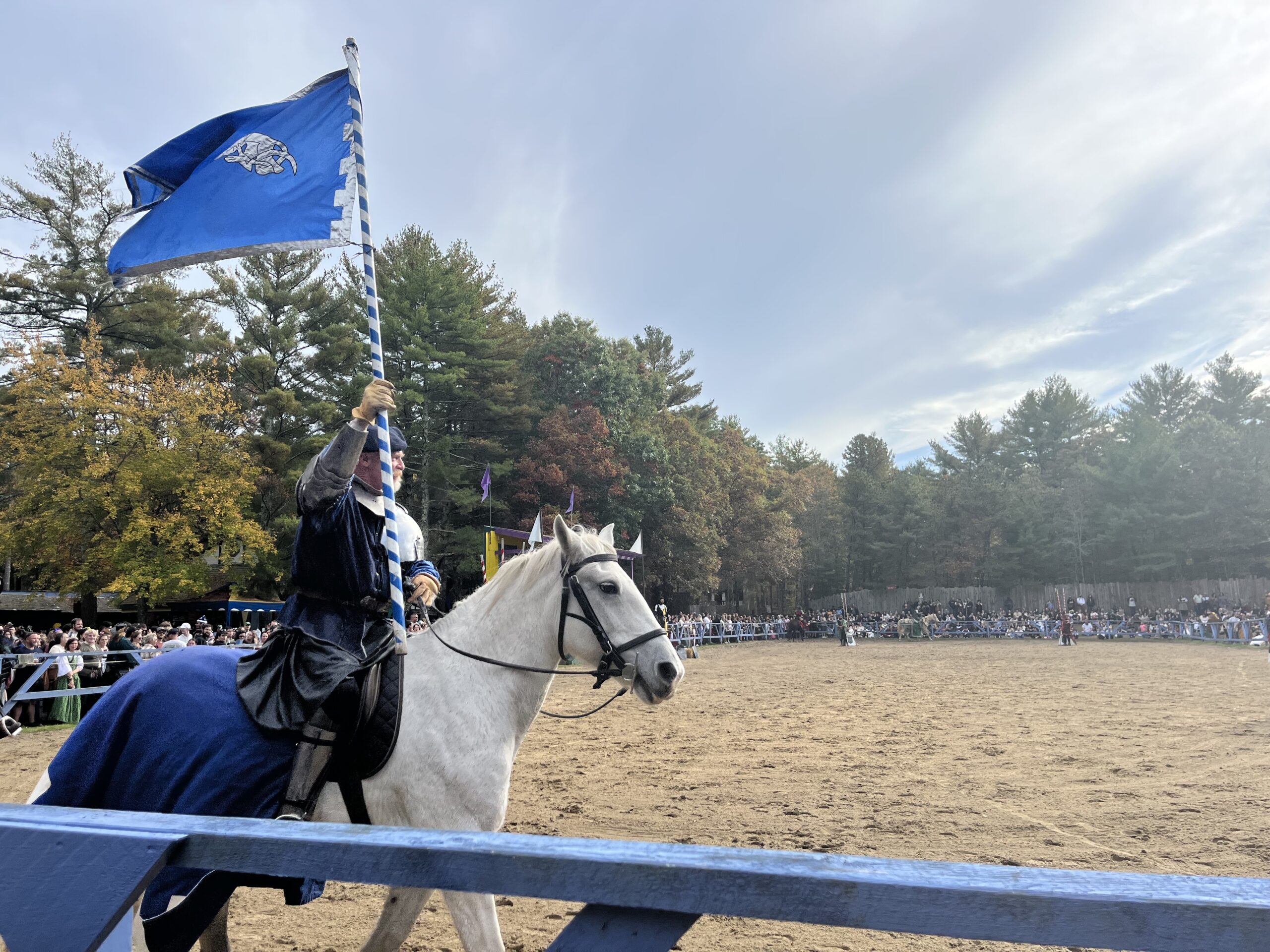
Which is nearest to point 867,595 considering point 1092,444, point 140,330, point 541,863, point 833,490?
point 833,490

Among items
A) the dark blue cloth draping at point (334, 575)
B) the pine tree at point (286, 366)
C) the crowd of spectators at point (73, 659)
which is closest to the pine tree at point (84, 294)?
the pine tree at point (286, 366)

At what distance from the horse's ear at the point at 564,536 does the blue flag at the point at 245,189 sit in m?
2.50

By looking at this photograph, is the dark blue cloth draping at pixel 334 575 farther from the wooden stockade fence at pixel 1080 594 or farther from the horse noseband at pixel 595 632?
the wooden stockade fence at pixel 1080 594

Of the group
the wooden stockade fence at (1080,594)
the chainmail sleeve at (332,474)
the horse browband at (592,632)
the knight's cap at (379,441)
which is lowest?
the wooden stockade fence at (1080,594)

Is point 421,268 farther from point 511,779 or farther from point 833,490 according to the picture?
point 833,490

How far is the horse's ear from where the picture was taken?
356 cm

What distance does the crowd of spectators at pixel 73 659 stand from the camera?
12.6 metres

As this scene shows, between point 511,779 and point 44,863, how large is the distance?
737 centimetres

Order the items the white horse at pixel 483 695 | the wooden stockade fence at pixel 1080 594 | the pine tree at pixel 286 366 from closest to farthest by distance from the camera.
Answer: the white horse at pixel 483 695
the pine tree at pixel 286 366
the wooden stockade fence at pixel 1080 594

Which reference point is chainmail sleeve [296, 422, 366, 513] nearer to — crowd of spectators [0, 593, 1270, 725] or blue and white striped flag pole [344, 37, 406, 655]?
blue and white striped flag pole [344, 37, 406, 655]

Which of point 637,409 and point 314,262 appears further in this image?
point 637,409

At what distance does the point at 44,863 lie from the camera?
117cm

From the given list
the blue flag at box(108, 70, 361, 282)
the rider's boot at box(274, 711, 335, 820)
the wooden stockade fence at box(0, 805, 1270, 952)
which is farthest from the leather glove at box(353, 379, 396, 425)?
the wooden stockade fence at box(0, 805, 1270, 952)

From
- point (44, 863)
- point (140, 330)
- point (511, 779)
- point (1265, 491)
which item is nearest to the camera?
point (44, 863)
